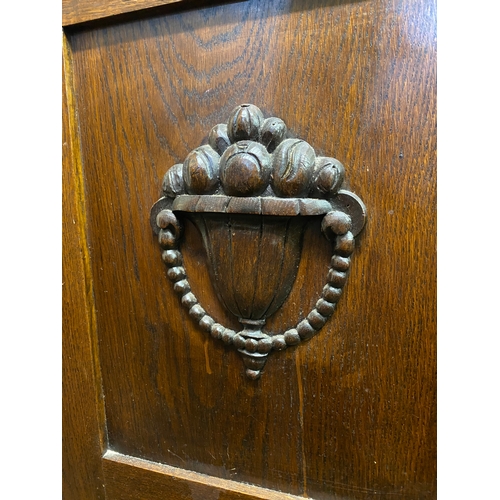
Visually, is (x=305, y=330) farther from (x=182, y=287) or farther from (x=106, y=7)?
(x=106, y=7)

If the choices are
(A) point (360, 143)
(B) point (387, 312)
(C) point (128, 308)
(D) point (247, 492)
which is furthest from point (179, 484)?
(A) point (360, 143)

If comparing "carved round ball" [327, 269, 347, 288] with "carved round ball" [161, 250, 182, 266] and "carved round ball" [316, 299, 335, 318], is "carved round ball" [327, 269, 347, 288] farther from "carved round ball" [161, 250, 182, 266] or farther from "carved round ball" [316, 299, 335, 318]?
"carved round ball" [161, 250, 182, 266]

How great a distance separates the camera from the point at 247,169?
433mm

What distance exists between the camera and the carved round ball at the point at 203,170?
1.50 ft

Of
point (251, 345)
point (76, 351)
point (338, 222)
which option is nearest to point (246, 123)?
point (338, 222)

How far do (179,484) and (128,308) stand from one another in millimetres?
225

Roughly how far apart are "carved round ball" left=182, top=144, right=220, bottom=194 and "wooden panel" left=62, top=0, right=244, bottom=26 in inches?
6.2

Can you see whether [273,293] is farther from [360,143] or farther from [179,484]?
[179,484]

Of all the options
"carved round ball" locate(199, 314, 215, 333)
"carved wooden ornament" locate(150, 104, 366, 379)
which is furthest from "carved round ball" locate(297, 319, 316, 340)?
"carved round ball" locate(199, 314, 215, 333)

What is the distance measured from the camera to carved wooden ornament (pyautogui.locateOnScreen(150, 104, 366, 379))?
0.43 m

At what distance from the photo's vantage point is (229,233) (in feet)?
1.52

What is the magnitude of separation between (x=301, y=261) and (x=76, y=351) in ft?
1.06

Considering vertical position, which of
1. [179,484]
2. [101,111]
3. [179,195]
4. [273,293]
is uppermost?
[101,111]

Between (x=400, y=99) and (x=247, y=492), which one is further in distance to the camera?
(x=247, y=492)
